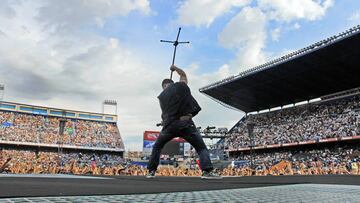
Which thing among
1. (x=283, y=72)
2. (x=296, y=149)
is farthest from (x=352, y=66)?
(x=296, y=149)

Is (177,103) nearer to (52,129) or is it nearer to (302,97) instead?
(302,97)

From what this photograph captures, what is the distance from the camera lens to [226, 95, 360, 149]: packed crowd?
3494 centimetres

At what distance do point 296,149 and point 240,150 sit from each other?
8385mm

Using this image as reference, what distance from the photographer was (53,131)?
5266 cm

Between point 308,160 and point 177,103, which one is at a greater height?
point 177,103

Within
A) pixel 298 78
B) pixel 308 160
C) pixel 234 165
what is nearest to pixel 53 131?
pixel 234 165

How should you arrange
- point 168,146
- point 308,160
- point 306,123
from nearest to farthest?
point 308,160 → point 306,123 → point 168,146

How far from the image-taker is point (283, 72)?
37.6 meters

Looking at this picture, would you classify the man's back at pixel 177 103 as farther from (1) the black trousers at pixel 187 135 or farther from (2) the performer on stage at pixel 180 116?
(1) the black trousers at pixel 187 135

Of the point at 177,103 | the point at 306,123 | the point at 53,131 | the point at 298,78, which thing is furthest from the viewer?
the point at 53,131

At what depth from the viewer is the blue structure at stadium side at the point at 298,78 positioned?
103 ft

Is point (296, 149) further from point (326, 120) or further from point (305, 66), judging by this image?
point (305, 66)

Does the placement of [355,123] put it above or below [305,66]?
below

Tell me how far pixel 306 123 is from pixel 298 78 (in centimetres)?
560
